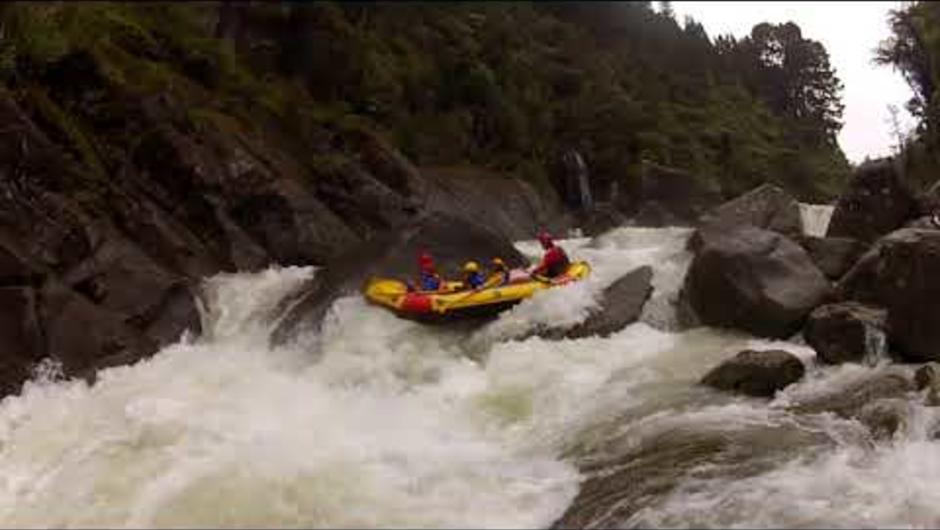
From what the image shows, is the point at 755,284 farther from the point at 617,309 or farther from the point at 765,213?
the point at 765,213

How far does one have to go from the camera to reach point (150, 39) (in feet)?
60.2

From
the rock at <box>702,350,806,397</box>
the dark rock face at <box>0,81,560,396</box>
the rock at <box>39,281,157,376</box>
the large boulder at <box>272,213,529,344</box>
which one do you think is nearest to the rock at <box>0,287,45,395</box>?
the dark rock face at <box>0,81,560,396</box>

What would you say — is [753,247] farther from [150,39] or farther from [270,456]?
[150,39]

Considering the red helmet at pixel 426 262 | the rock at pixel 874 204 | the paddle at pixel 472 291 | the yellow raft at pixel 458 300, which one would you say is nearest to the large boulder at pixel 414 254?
the red helmet at pixel 426 262

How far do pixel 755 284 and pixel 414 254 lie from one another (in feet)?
16.5

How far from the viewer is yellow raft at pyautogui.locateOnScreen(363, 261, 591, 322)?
12.4 meters

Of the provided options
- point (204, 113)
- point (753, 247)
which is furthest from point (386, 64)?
point (753, 247)

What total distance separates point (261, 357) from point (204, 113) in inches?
244

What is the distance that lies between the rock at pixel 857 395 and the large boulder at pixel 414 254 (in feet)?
21.2

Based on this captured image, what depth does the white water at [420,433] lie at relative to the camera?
7.04 m

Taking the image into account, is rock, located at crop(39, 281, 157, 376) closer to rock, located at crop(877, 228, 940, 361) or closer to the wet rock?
the wet rock

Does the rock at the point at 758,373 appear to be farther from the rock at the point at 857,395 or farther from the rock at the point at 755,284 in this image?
A: the rock at the point at 755,284

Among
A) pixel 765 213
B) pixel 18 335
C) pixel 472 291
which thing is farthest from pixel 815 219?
pixel 18 335

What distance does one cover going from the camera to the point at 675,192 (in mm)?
29406
